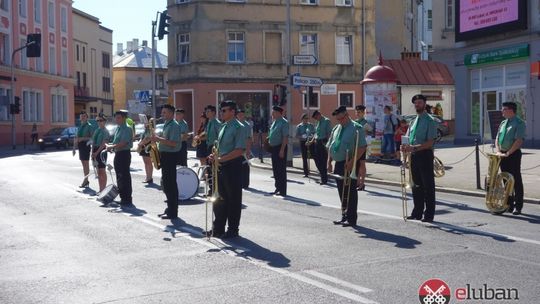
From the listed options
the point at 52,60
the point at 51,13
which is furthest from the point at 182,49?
the point at 51,13

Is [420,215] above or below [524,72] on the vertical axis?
below

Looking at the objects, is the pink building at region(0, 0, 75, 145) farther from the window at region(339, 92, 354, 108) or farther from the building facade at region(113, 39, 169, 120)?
the building facade at region(113, 39, 169, 120)

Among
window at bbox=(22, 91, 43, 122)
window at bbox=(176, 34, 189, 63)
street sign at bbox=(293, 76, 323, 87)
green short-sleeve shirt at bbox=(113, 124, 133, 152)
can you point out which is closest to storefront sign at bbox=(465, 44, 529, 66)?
street sign at bbox=(293, 76, 323, 87)

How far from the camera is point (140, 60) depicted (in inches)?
3543

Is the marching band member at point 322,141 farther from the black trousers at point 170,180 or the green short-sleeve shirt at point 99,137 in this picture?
the black trousers at point 170,180

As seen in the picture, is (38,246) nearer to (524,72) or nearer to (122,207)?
(122,207)

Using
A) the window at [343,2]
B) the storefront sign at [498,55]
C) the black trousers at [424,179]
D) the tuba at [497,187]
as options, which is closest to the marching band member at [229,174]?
the black trousers at [424,179]

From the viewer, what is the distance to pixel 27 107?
178ft

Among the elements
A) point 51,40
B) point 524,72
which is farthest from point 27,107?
point 524,72

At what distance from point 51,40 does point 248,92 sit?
2516 cm

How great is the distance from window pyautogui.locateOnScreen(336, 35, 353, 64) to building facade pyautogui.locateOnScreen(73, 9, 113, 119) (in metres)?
33.3

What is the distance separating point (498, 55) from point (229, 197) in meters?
21.7

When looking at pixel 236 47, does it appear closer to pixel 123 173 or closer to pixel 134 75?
pixel 123 173

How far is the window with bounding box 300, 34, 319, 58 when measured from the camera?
140 feet
